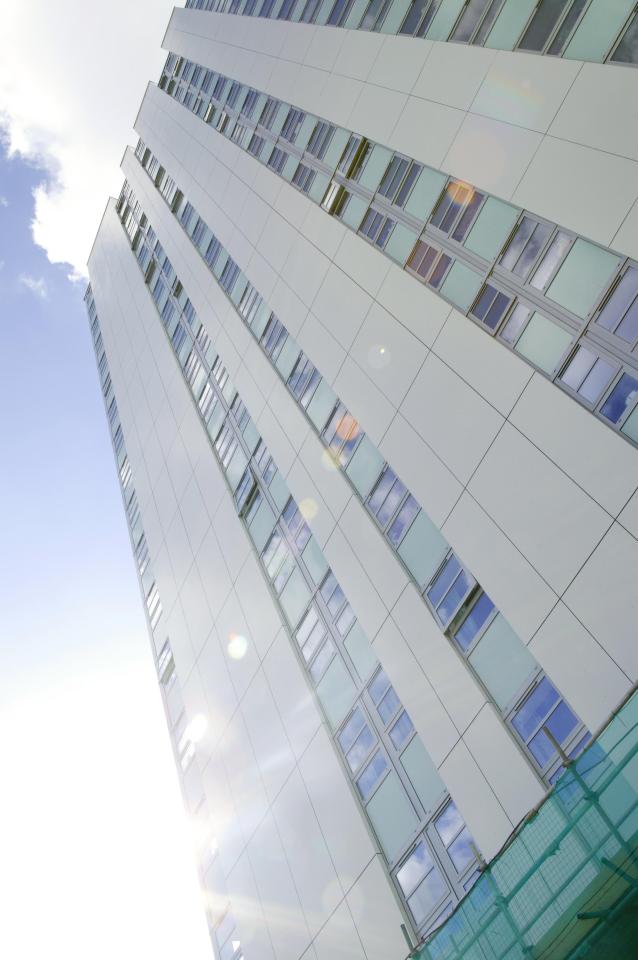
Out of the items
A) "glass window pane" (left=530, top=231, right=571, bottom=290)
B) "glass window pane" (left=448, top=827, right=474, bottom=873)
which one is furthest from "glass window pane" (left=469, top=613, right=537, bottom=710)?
"glass window pane" (left=530, top=231, right=571, bottom=290)

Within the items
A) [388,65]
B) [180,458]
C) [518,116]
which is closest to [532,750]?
[518,116]

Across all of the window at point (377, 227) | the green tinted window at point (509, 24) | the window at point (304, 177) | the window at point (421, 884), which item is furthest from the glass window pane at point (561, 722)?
the window at point (304, 177)

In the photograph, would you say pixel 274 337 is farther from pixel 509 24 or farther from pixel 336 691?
pixel 336 691

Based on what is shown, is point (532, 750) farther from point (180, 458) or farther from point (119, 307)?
point (119, 307)

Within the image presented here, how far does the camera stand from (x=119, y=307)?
52.8 m

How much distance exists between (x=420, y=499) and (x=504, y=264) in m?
6.05

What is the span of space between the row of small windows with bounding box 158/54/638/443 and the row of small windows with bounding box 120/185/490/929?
7398 millimetres

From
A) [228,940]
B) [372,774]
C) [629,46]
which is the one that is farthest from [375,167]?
[228,940]

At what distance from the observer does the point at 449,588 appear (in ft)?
54.4

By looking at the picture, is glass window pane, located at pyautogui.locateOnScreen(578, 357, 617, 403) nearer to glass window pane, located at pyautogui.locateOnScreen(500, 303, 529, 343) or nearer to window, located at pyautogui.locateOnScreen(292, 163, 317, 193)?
glass window pane, located at pyautogui.locateOnScreen(500, 303, 529, 343)

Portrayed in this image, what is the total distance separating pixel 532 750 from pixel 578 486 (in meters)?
5.23

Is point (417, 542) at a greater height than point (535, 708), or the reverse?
point (417, 542)

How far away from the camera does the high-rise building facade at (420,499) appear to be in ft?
41.5

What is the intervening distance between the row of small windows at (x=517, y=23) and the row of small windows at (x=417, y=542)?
1062cm
